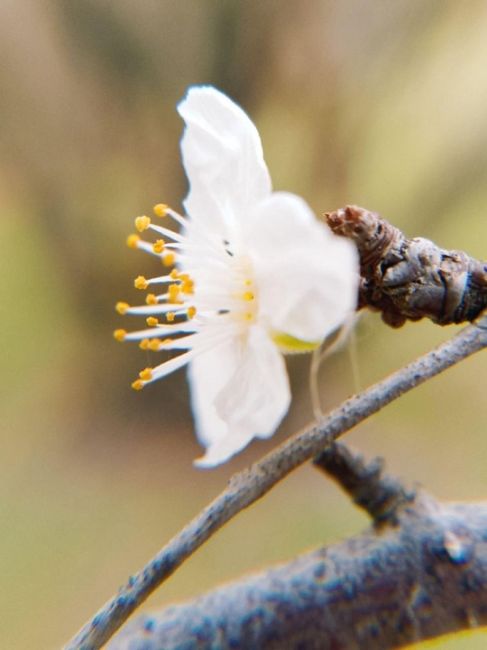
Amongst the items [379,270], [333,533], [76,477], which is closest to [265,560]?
[333,533]

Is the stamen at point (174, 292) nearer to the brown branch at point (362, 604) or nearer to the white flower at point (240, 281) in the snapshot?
the white flower at point (240, 281)

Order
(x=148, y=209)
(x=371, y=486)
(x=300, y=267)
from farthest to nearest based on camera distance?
(x=148, y=209) < (x=371, y=486) < (x=300, y=267)

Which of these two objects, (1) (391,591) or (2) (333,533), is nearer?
(1) (391,591)

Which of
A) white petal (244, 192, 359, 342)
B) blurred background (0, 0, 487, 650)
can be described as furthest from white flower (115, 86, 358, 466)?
blurred background (0, 0, 487, 650)

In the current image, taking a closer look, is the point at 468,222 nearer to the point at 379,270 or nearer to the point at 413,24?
the point at 413,24

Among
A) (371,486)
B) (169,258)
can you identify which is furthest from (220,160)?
(371,486)

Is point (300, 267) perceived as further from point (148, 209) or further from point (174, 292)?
point (148, 209)
